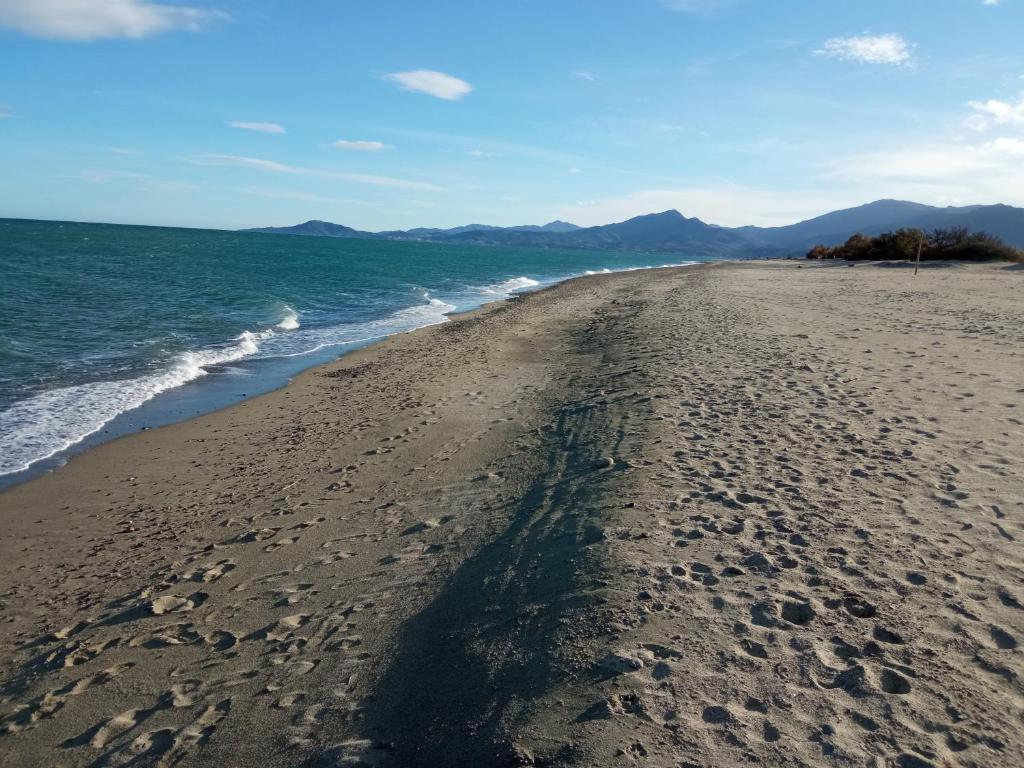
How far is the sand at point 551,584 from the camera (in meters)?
3.28

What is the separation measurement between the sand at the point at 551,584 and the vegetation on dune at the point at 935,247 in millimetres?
30841

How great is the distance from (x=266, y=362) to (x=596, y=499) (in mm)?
11712

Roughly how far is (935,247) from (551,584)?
141ft

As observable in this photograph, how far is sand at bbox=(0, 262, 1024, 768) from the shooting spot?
328 centimetres

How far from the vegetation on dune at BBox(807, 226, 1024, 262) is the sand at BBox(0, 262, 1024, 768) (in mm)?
30841

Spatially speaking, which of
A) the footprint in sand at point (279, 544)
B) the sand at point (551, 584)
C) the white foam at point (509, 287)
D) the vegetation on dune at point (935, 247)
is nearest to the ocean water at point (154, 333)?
the white foam at point (509, 287)

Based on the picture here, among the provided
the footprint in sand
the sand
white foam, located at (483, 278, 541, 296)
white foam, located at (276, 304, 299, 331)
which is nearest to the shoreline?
the sand

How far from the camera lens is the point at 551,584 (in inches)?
182

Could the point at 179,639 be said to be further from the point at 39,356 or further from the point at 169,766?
the point at 39,356

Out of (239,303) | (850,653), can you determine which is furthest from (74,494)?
(239,303)

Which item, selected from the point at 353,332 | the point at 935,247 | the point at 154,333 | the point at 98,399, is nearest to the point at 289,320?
the point at 353,332

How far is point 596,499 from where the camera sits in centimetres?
589

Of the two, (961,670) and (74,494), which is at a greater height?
(961,670)

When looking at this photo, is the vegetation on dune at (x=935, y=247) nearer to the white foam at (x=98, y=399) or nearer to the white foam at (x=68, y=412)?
the white foam at (x=98, y=399)
